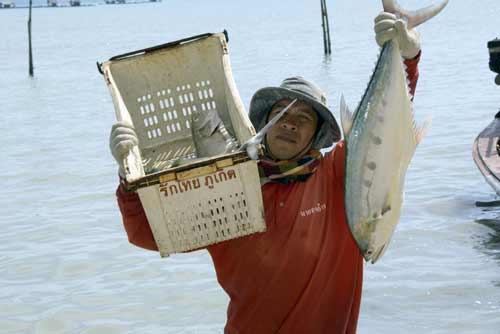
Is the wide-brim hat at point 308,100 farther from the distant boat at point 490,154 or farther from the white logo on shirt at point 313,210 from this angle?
the distant boat at point 490,154

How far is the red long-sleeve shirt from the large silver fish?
0.95ft

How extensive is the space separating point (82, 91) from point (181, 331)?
22.7 metres

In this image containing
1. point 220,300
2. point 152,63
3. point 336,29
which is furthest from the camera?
point 336,29

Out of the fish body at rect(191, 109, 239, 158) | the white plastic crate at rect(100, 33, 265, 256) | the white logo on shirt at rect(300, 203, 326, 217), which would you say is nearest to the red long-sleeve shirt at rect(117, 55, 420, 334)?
the white logo on shirt at rect(300, 203, 326, 217)

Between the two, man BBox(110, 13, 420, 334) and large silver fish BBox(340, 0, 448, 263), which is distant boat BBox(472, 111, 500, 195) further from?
large silver fish BBox(340, 0, 448, 263)

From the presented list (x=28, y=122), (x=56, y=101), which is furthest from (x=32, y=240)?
(x=56, y=101)

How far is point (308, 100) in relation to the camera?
3783 millimetres

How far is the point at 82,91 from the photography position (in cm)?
2994

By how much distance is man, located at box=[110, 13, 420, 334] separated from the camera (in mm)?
3701

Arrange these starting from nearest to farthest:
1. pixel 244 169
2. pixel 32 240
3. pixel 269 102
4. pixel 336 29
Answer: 1. pixel 244 169
2. pixel 269 102
3. pixel 32 240
4. pixel 336 29

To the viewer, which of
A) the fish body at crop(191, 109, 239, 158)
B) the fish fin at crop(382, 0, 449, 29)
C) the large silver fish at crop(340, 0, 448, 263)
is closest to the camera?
the large silver fish at crop(340, 0, 448, 263)

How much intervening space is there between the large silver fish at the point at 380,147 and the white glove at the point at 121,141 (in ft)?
2.69

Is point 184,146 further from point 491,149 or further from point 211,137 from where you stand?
point 491,149

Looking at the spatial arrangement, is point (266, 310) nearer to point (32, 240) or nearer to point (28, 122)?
point (32, 240)
